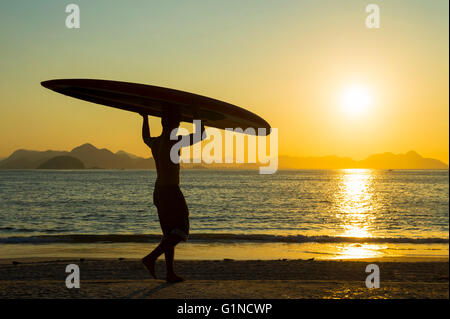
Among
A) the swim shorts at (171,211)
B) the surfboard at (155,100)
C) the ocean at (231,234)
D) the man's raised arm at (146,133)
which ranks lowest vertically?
the ocean at (231,234)

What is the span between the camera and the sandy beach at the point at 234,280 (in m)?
5.98

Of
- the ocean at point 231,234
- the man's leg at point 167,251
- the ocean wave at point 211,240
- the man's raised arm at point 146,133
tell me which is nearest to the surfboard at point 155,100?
the man's raised arm at point 146,133

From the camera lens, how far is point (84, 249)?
50.2 ft

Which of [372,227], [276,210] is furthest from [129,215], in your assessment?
[372,227]

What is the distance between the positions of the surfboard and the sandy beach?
87.4 inches

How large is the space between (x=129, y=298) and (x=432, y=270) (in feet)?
26.5

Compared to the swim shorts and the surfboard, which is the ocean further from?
the swim shorts

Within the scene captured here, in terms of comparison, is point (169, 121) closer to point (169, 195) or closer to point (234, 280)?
point (169, 195)

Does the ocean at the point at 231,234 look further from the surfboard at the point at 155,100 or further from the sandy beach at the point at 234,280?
the surfboard at the point at 155,100

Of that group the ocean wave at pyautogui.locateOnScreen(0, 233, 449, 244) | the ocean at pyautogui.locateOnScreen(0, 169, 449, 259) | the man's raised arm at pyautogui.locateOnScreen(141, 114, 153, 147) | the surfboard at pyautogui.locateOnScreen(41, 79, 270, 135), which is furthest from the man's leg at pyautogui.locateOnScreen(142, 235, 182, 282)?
the ocean wave at pyautogui.locateOnScreen(0, 233, 449, 244)

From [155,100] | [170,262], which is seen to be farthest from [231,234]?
[155,100]

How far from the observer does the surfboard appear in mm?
5797

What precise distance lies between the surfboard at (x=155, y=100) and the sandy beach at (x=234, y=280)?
2220 millimetres
